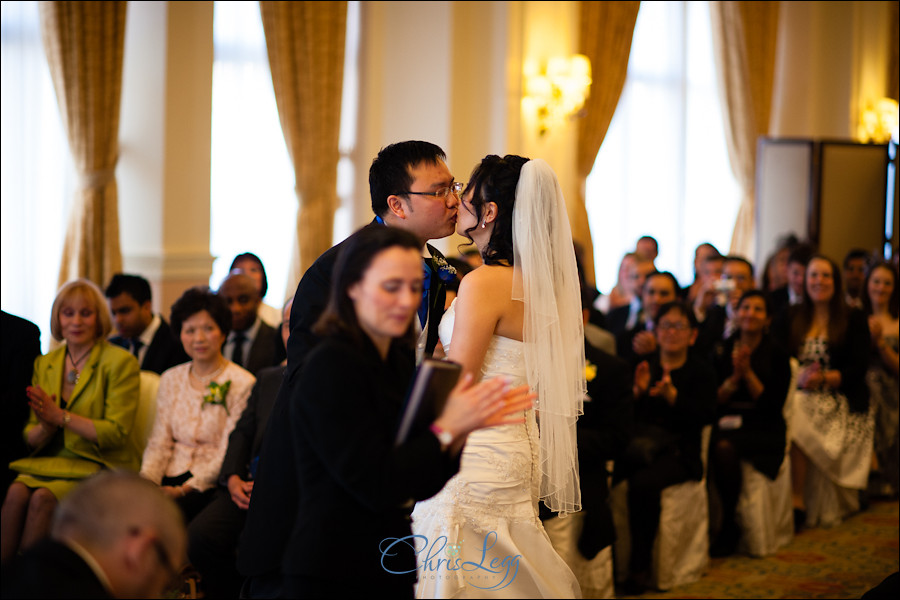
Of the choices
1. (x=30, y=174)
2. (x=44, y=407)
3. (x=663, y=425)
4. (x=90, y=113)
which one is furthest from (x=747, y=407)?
(x=30, y=174)

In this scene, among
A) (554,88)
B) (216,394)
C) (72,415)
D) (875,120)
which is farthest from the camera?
(875,120)

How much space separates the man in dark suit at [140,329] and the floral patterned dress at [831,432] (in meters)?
3.71

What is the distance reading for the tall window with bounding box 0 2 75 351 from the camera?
6.76m

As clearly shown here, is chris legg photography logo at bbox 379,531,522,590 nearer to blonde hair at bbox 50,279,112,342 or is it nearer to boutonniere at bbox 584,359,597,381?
boutonniere at bbox 584,359,597,381

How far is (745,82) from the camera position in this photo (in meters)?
10.6

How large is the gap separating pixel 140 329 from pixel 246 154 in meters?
3.09

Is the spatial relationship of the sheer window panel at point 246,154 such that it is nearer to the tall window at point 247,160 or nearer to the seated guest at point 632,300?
the tall window at point 247,160

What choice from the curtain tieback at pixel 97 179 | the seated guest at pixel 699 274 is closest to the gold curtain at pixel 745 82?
the seated guest at pixel 699 274

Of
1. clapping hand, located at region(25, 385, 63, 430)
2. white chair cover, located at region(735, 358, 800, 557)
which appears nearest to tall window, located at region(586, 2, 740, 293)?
white chair cover, located at region(735, 358, 800, 557)

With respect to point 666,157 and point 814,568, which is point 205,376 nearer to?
point 814,568

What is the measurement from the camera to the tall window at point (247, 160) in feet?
25.4

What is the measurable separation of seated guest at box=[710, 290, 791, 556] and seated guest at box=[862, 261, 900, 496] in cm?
107

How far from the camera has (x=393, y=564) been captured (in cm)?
199

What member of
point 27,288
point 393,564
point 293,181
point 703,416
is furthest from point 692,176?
point 393,564
